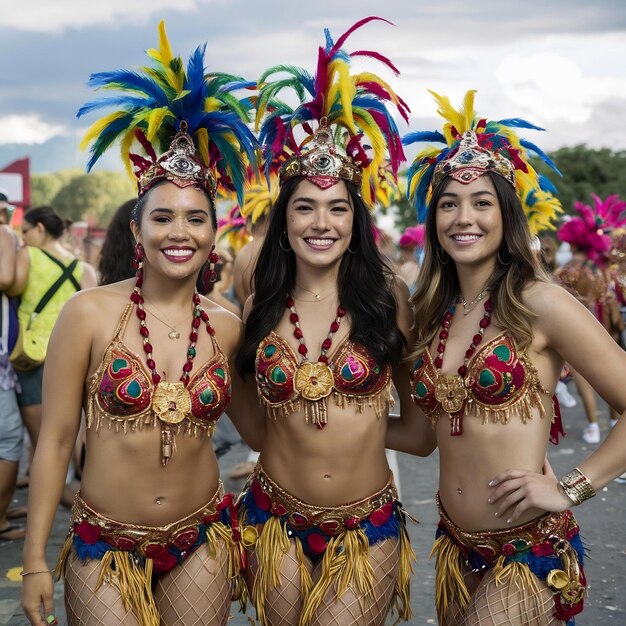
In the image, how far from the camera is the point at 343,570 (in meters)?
3.17

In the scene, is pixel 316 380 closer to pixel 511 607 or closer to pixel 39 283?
pixel 511 607

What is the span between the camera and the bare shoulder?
10.7 ft

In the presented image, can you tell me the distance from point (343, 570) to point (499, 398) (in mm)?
856

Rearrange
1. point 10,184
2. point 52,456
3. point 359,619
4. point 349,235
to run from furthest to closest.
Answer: point 10,184, point 349,235, point 359,619, point 52,456

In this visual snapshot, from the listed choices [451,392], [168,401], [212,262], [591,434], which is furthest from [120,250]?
[591,434]

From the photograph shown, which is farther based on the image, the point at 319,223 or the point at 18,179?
the point at 18,179

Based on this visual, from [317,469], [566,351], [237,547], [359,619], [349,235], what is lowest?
[359,619]

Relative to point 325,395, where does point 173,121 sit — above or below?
above

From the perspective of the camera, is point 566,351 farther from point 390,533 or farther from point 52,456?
point 52,456

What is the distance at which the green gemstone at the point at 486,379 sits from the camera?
9.70 ft

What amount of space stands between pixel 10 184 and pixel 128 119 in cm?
1404

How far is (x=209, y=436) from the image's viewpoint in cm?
313

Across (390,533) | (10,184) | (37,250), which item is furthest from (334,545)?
(10,184)

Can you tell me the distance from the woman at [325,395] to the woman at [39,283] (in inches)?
102
